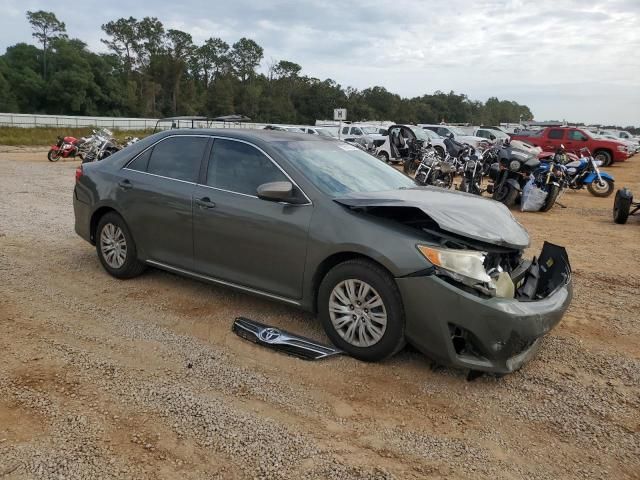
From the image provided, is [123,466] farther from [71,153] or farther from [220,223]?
[71,153]

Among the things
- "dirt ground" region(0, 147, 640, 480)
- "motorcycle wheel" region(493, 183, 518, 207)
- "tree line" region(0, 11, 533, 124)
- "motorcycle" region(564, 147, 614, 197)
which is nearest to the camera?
"dirt ground" region(0, 147, 640, 480)

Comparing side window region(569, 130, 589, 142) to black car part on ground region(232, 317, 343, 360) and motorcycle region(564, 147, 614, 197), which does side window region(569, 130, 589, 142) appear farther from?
black car part on ground region(232, 317, 343, 360)

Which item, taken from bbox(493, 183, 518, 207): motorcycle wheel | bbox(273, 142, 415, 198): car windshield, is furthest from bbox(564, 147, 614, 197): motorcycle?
bbox(273, 142, 415, 198): car windshield

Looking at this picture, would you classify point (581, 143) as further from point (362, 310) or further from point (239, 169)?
point (362, 310)

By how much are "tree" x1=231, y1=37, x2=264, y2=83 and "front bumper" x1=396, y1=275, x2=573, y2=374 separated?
10398 cm

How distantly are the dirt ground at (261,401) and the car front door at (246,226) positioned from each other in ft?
1.42

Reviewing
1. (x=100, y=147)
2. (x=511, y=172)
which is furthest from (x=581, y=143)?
(x=100, y=147)

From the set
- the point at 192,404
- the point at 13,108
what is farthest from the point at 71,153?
the point at 13,108

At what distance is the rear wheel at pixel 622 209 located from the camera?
9578 millimetres

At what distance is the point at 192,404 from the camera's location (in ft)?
10.1

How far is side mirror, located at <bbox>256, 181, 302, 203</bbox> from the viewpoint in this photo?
3803 mm

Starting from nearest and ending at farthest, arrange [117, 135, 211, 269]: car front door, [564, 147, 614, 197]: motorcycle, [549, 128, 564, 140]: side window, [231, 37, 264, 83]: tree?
[117, 135, 211, 269]: car front door < [564, 147, 614, 197]: motorcycle < [549, 128, 564, 140]: side window < [231, 37, 264, 83]: tree

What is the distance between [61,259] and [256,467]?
14.1ft

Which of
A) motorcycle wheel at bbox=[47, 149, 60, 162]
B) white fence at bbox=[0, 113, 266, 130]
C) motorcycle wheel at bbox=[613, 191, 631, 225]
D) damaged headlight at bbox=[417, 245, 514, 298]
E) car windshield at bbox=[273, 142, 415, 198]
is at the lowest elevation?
motorcycle wheel at bbox=[47, 149, 60, 162]
